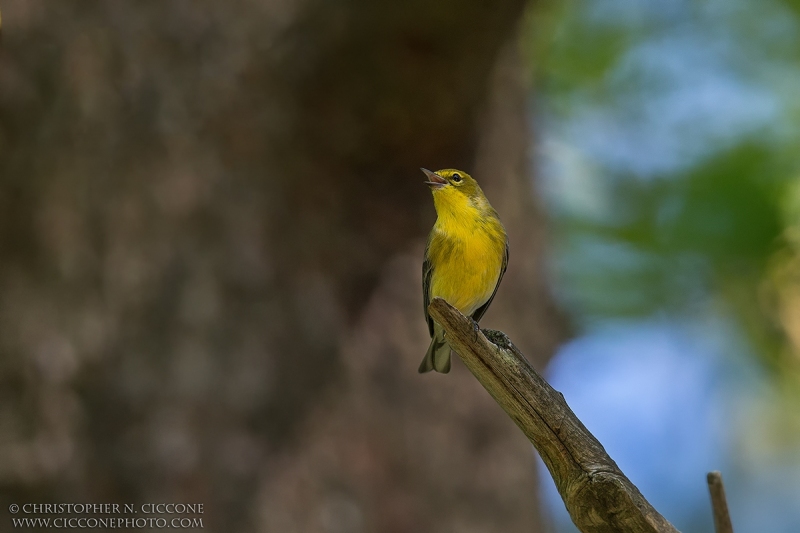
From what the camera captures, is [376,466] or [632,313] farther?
[632,313]

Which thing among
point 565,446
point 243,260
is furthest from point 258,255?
point 565,446

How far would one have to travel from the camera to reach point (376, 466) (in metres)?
4.19

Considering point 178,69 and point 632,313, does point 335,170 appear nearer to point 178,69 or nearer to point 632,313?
point 178,69

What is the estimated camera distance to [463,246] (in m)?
3.58

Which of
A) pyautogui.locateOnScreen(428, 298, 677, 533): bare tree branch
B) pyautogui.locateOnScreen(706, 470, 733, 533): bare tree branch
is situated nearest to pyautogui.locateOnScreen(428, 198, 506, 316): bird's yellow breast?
pyautogui.locateOnScreen(428, 298, 677, 533): bare tree branch

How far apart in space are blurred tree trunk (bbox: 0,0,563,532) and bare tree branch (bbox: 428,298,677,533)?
7.38 feet

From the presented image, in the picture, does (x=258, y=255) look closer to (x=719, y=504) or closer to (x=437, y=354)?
(x=437, y=354)

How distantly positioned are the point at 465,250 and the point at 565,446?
1.88 meters

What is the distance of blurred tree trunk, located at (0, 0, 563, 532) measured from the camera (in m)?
3.57

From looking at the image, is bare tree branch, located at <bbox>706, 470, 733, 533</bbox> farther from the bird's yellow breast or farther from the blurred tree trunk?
the blurred tree trunk

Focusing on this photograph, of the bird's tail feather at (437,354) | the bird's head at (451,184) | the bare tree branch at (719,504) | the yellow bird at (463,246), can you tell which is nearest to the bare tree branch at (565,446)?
the bare tree branch at (719,504)

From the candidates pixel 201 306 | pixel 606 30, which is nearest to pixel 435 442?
pixel 201 306

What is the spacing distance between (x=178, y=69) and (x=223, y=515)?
2.45 meters

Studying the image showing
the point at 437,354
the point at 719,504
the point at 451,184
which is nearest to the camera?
the point at 719,504
